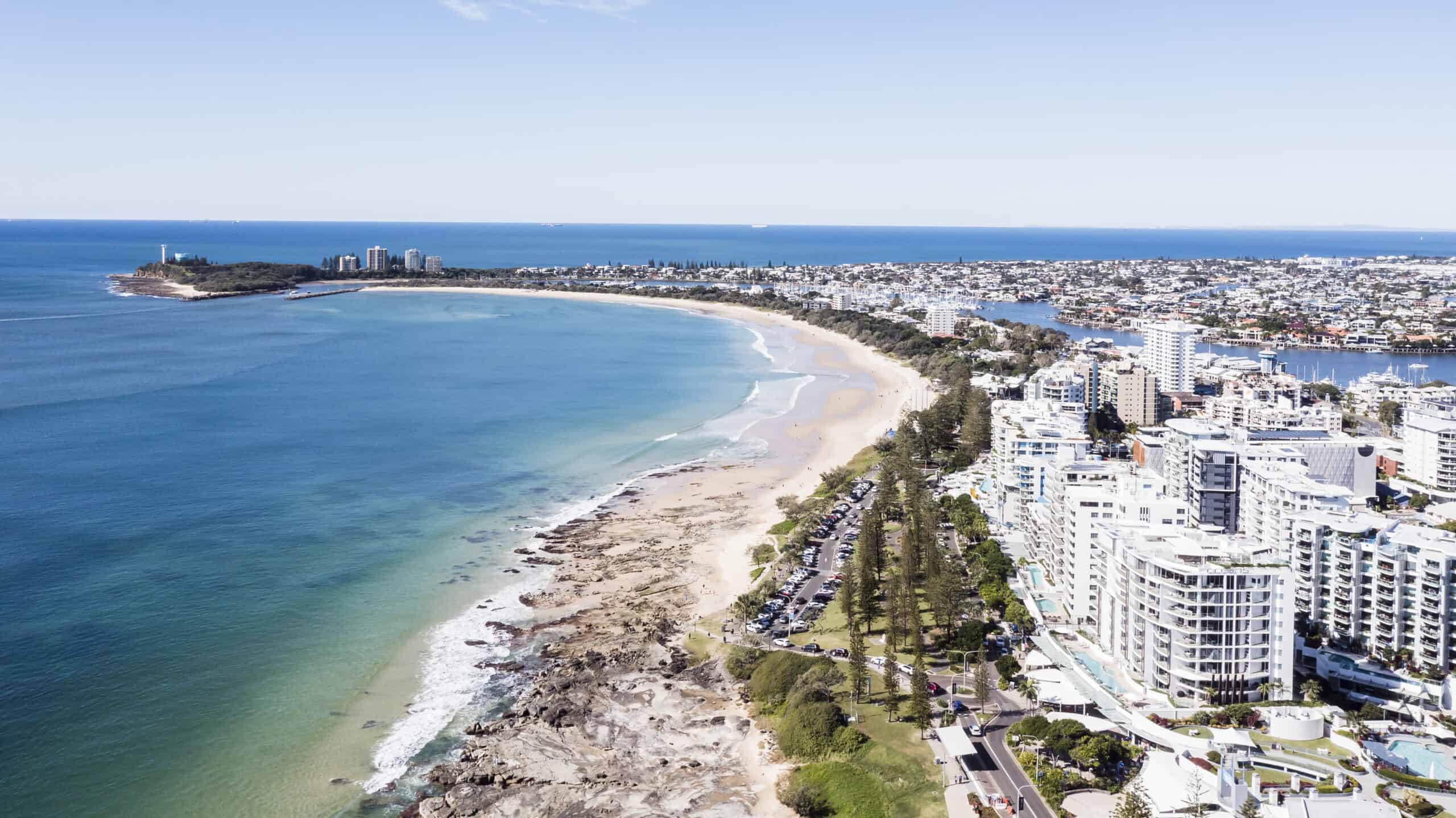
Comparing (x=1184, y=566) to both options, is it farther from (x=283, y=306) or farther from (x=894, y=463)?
(x=283, y=306)

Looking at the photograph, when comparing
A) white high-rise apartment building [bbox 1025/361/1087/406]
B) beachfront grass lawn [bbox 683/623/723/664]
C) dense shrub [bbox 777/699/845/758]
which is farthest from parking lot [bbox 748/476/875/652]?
white high-rise apartment building [bbox 1025/361/1087/406]

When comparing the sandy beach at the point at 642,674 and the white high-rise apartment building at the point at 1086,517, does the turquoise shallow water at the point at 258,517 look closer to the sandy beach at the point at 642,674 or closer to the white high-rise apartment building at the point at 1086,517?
the sandy beach at the point at 642,674

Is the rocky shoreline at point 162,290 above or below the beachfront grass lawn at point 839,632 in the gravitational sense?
above

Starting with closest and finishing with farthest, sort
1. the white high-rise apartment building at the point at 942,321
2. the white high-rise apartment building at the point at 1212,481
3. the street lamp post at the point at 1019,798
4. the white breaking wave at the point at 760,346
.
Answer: the street lamp post at the point at 1019,798 → the white high-rise apartment building at the point at 1212,481 → the white breaking wave at the point at 760,346 → the white high-rise apartment building at the point at 942,321

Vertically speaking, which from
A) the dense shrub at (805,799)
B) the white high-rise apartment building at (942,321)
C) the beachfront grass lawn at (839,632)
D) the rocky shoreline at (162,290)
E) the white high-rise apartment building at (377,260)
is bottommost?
the dense shrub at (805,799)

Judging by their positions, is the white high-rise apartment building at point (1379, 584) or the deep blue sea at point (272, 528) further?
the white high-rise apartment building at point (1379, 584)

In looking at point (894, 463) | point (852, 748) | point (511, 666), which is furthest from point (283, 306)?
point (852, 748)

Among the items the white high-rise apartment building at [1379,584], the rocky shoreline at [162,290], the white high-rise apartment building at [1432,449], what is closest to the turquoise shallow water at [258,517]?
the white high-rise apartment building at [1379,584]
